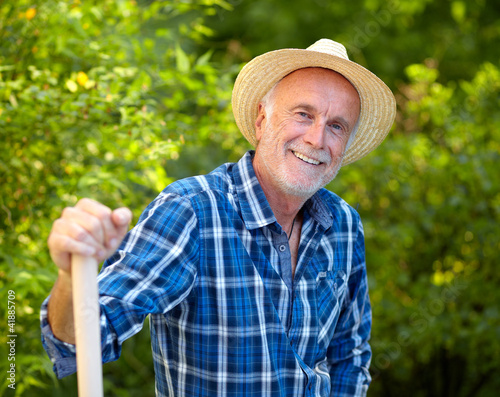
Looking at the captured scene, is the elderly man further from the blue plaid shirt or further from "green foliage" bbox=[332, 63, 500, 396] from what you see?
"green foliage" bbox=[332, 63, 500, 396]

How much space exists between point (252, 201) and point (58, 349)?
762 millimetres

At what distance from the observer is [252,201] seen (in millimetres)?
1842

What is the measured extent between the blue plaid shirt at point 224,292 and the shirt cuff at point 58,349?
0.31ft

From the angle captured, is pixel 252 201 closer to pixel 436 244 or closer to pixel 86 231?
pixel 86 231

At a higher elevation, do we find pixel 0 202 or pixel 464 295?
pixel 0 202

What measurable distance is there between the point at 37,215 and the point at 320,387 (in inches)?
52.2

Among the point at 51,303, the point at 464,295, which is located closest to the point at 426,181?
the point at 464,295

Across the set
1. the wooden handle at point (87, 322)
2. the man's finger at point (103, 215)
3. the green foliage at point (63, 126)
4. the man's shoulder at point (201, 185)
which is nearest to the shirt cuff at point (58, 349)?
the wooden handle at point (87, 322)

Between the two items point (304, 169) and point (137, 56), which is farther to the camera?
point (137, 56)

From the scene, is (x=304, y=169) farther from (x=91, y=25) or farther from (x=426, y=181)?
(x=426, y=181)

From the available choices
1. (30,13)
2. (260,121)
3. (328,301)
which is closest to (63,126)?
(30,13)

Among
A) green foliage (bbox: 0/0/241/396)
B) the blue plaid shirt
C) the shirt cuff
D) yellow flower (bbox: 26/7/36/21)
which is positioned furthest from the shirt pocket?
yellow flower (bbox: 26/7/36/21)

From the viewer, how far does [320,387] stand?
76.5 inches

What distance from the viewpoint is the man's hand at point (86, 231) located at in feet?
3.58
